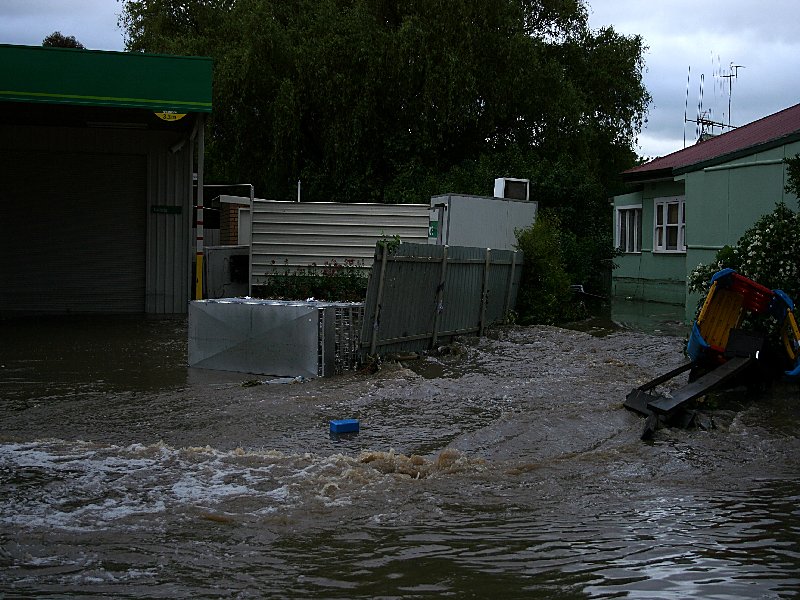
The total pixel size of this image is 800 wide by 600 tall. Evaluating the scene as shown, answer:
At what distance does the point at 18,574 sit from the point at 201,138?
1613cm

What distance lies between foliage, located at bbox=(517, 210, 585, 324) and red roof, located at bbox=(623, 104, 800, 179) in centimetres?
310

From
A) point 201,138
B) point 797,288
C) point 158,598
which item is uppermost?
point 201,138

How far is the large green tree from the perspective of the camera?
3069 cm

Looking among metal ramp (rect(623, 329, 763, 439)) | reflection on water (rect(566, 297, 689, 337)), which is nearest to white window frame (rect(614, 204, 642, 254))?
reflection on water (rect(566, 297, 689, 337))

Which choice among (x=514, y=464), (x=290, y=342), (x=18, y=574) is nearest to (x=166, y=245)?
(x=290, y=342)

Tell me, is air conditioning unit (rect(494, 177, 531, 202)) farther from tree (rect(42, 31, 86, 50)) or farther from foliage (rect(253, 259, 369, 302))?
tree (rect(42, 31, 86, 50))

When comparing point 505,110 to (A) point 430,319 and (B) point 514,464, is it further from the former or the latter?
(B) point 514,464

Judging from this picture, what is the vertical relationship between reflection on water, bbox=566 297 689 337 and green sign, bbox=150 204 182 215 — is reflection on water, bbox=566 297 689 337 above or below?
below

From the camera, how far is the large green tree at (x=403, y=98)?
101ft

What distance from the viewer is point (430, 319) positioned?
52.4 ft

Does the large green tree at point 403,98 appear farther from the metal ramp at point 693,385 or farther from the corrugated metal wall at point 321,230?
the metal ramp at point 693,385

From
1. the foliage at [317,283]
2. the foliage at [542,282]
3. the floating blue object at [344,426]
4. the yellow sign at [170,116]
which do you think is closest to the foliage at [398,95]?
the foliage at [317,283]

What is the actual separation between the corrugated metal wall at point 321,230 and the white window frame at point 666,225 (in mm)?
7411

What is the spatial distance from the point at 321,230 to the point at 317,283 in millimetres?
1463
